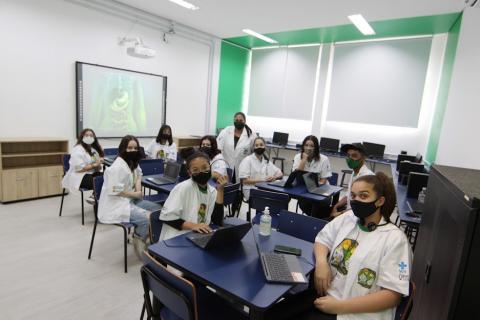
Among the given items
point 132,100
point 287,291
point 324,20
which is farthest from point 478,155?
point 132,100

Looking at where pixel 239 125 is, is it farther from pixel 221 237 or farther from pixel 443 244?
pixel 443 244

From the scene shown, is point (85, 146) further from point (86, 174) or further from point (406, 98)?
point (406, 98)

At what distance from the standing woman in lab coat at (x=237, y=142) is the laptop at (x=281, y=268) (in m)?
2.96

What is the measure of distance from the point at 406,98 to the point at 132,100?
602 centimetres

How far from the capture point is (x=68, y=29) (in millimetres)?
4953

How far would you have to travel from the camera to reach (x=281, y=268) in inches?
59.2

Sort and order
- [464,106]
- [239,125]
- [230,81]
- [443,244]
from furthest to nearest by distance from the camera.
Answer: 1. [230,81]
2. [239,125]
3. [464,106]
4. [443,244]

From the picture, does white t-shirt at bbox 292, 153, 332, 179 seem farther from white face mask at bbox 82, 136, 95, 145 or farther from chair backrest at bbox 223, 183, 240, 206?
white face mask at bbox 82, 136, 95, 145

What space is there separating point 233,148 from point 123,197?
2.20m

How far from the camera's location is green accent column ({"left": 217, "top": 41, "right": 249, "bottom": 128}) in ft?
26.3

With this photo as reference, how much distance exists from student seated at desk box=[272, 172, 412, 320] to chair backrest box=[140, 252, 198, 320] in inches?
20.4

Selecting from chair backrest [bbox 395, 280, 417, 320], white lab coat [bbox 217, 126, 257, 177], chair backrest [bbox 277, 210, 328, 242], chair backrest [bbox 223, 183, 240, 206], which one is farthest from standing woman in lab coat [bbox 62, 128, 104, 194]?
chair backrest [bbox 395, 280, 417, 320]

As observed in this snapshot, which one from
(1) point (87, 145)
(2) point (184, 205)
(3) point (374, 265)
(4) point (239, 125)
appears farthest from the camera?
(4) point (239, 125)

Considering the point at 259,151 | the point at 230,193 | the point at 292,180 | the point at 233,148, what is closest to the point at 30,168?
the point at 233,148
